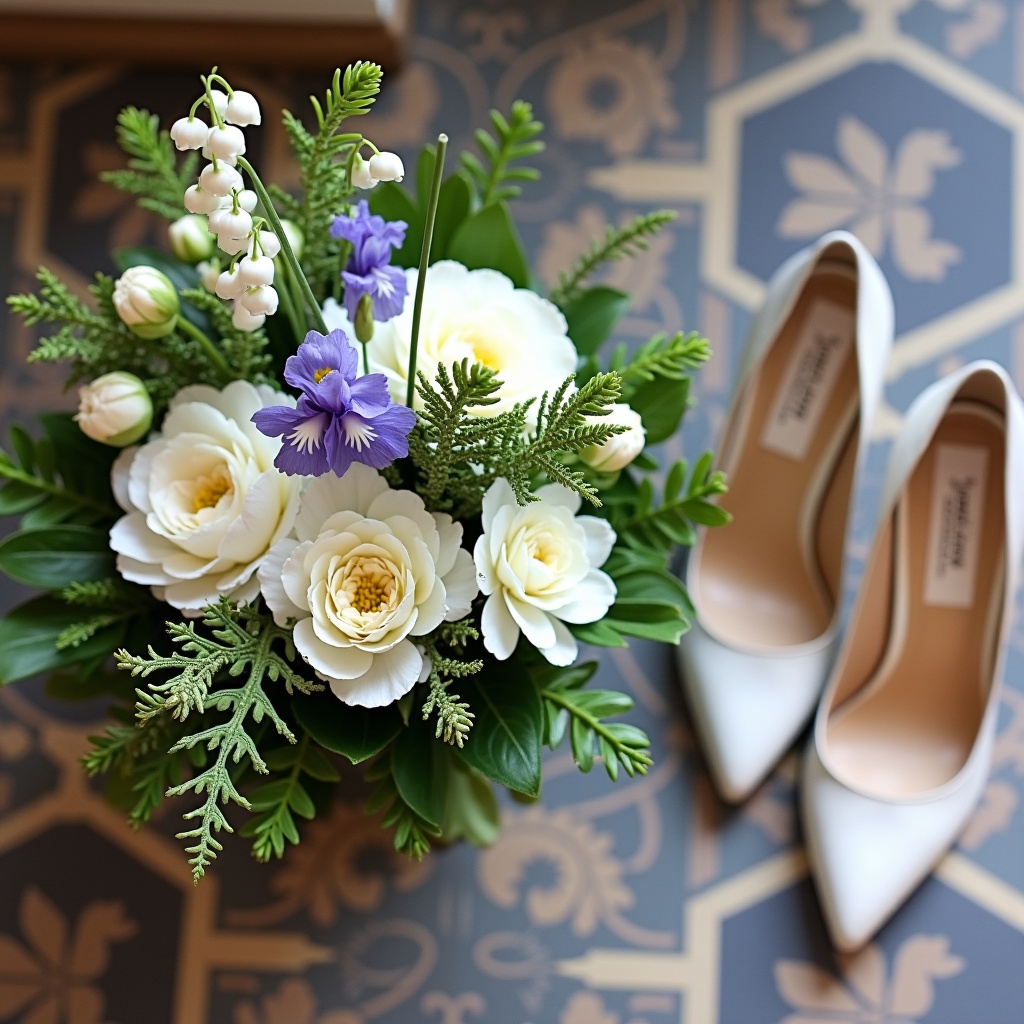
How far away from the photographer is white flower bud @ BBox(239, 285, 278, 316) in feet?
1.80

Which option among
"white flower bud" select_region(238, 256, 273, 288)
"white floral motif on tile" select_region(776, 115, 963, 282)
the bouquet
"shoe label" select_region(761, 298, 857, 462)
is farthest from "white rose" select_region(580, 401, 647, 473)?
"white floral motif on tile" select_region(776, 115, 963, 282)

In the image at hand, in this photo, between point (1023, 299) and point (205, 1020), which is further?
point (1023, 299)

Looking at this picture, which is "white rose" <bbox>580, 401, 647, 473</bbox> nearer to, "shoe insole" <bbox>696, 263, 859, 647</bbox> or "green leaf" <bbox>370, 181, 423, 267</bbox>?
"green leaf" <bbox>370, 181, 423, 267</bbox>

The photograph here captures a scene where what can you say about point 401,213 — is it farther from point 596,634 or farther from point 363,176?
point 596,634

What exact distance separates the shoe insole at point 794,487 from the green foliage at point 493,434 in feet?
1.44

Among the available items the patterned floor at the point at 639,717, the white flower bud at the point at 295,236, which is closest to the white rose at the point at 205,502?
the white flower bud at the point at 295,236

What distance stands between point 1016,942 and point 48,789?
0.91 meters

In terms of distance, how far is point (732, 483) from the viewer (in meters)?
1.04

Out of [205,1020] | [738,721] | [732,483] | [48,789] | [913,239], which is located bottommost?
[205,1020]

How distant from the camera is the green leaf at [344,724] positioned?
65 cm

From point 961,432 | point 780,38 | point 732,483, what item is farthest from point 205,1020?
point 780,38

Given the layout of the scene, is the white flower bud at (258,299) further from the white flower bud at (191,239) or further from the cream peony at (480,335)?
the white flower bud at (191,239)

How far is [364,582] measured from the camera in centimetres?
61

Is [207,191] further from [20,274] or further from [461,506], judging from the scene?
[20,274]
